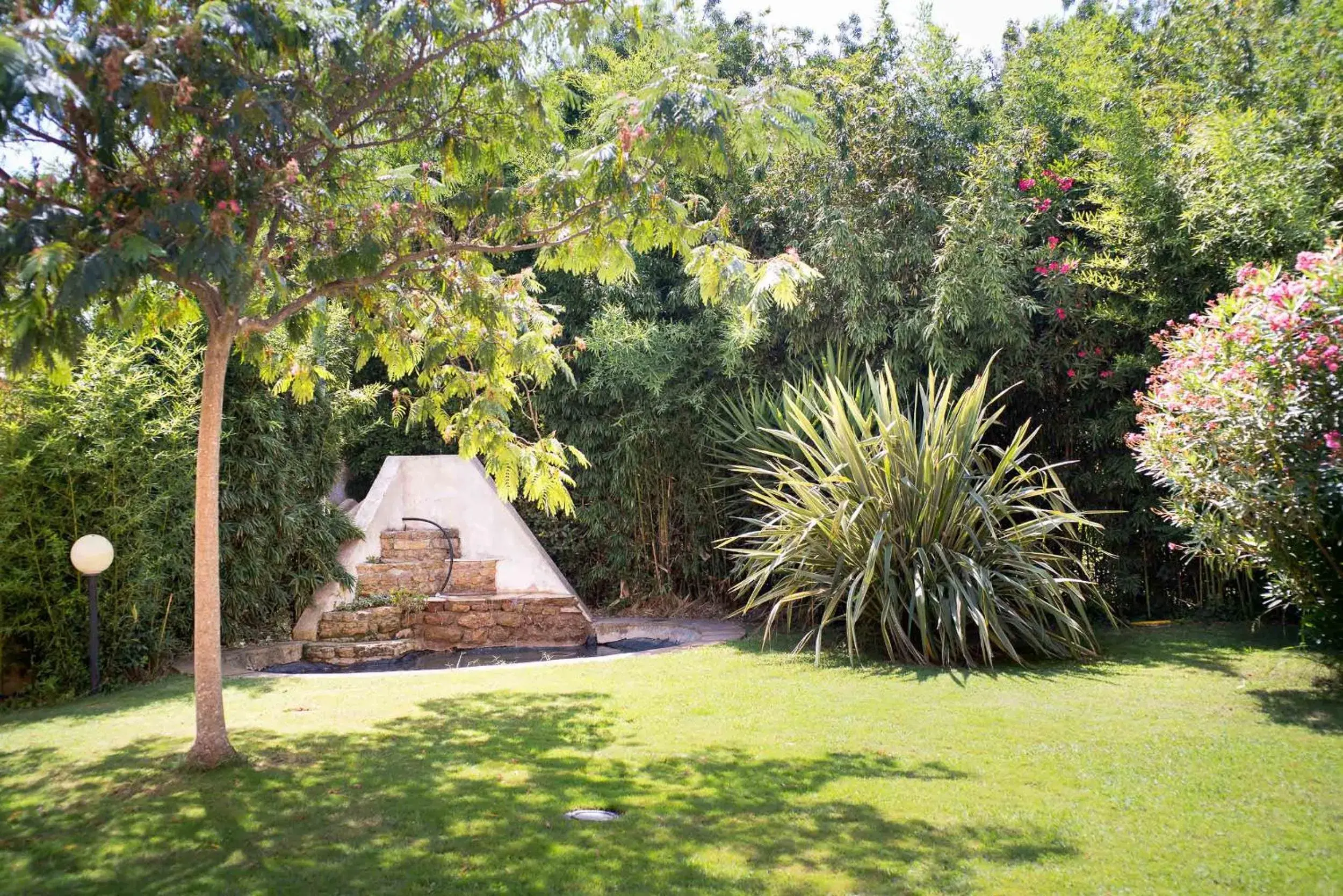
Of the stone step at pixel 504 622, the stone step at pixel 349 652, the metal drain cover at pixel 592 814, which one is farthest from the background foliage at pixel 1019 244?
the metal drain cover at pixel 592 814

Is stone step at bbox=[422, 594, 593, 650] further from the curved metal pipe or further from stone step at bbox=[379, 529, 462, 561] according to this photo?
stone step at bbox=[379, 529, 462, 561]

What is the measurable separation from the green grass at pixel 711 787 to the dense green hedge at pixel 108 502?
18.9 inches

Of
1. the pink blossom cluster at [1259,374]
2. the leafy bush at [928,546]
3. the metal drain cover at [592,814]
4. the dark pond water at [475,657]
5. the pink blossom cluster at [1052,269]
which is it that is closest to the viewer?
the metal drain cover at [592,814]

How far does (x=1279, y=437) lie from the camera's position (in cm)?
430

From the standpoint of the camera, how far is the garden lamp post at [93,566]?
5.03 m

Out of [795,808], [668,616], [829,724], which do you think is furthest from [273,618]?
[795,808]

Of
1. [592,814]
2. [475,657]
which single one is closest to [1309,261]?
[592,814]

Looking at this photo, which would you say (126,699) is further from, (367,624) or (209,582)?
(367,624)

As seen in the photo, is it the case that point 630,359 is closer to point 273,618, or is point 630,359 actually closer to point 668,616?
point 668,616

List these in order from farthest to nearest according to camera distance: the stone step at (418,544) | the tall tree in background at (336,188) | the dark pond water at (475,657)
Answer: the stone step at (418,544), the dark pond water at (475,657), the tall tree in background at (336,188)

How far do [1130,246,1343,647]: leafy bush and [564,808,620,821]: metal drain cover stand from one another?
11.0ft

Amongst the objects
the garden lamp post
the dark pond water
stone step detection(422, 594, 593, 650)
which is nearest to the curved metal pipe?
stone step detection(422, 594, 593, 650)

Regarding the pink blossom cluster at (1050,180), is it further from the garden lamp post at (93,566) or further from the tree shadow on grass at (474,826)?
the garden lamp post at (93,566)

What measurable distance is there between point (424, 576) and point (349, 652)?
139 centimetres
